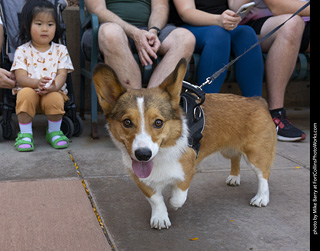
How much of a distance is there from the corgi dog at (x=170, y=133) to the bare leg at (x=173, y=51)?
995 mm

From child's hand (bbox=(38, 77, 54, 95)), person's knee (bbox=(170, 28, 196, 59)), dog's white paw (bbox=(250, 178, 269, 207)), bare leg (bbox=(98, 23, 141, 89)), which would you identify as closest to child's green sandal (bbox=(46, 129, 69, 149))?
child's hand (bbox=(38, 77, 54, 95))

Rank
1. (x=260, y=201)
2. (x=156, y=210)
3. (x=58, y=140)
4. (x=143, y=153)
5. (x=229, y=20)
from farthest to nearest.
→ (x=58, y=140) → (x=229, y=20) → (x=260, y=201) → (x=156, y=210) → (x=143, y=153)

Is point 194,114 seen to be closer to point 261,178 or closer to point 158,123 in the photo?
point 158,123

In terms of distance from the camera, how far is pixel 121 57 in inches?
152

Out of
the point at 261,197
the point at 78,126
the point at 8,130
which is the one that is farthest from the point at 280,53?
the point at 8,130

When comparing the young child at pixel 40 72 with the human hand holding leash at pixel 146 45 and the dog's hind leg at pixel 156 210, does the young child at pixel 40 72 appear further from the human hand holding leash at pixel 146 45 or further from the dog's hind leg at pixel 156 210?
the dog's hind leg at pixel 156 210

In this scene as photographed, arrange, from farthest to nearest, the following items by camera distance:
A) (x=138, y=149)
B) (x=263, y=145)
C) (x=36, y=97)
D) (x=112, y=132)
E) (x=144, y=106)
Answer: (x=36, y=97), (x=263, y=145), (x=112, y=132), (x=144, y=106), (x=138, y=149)

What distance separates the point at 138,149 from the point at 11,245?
871 mm

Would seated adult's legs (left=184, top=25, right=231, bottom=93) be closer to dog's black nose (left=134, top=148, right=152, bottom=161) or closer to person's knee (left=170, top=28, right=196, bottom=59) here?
person's knee (left=170, top=28, right=196, bottom=59)

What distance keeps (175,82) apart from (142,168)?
0.55 metres

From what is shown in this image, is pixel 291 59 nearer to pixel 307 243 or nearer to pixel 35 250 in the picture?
pixel 307 243

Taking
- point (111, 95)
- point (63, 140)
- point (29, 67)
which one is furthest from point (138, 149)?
point (29, 67)

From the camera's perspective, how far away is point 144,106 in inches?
88.4

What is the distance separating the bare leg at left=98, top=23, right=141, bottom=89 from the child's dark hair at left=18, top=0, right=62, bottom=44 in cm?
81
